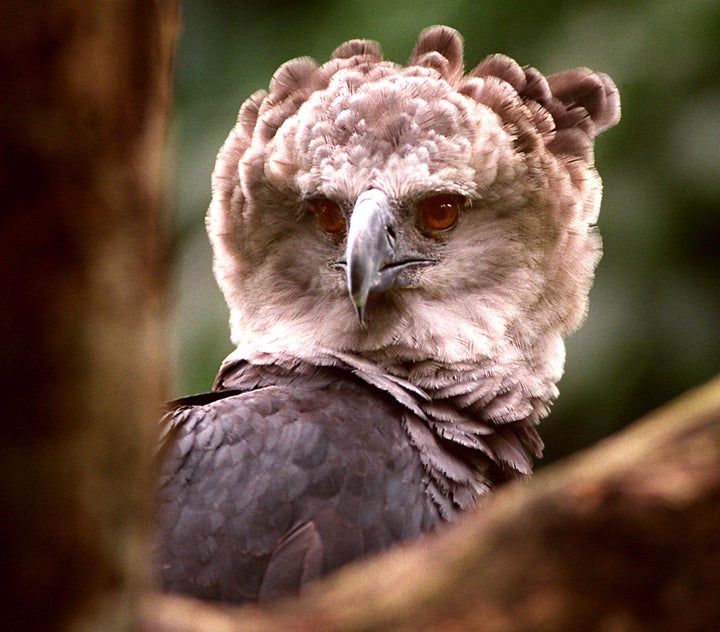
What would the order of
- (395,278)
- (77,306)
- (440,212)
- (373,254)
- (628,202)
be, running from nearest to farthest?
(77,306) → (373,254) → (395,278) → (440,212) → (628,202)

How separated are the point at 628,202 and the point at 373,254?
6.53 ft

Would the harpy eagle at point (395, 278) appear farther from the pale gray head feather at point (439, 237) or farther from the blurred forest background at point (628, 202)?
the blurred forest background at point (628, 202)

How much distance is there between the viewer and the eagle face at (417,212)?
2.71m

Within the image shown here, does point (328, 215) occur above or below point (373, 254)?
above

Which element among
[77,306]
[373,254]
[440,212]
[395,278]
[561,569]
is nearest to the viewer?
[77,306]

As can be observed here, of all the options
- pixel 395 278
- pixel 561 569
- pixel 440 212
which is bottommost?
pixel 561 569

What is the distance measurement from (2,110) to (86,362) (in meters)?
0.23

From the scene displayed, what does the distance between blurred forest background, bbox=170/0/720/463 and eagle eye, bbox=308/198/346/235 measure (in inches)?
56.9

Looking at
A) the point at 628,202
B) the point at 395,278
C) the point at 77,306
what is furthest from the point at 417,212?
the point at 77,306

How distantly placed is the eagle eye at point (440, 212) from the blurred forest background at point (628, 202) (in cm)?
142

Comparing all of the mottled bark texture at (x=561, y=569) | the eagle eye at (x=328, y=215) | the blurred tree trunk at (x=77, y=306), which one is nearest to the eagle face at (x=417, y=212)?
the eagle eye at (x=328, y=215)

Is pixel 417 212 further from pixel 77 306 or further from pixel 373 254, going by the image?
pixel 77 306

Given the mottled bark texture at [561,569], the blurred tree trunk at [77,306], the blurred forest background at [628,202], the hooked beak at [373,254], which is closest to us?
the blurred tree trunk at [77,306]

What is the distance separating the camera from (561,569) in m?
1.08
